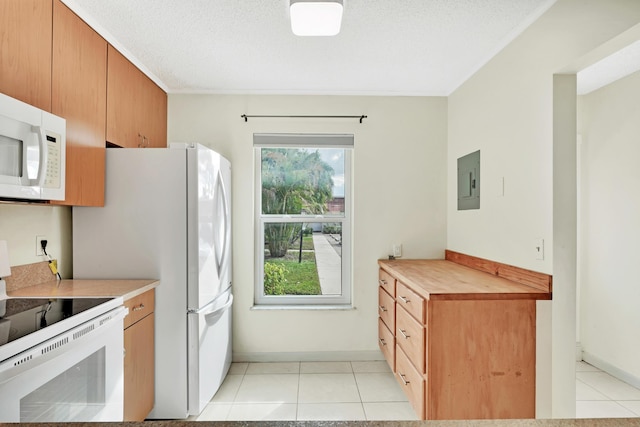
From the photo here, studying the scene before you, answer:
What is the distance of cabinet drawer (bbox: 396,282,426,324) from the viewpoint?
2.10 m

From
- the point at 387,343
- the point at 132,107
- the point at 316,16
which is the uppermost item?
the point at 316,16

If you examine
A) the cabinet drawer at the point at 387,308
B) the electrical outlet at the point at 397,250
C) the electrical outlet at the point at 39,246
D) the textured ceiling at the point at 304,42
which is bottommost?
the cabinet drawer at the point at 387,308

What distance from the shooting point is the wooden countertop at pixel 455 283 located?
6.53 feet

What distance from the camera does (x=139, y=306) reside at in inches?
84.8

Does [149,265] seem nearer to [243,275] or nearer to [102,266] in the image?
[102,266]

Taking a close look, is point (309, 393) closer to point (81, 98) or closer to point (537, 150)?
point (537, 150)

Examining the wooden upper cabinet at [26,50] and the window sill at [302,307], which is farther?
the window sill at [302,307]

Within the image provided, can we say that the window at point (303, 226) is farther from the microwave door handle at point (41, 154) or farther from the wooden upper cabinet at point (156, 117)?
the microwave door handle at point (41, 154)

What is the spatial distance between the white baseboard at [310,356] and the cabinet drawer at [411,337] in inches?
30.1

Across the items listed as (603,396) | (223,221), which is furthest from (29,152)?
(603,396)

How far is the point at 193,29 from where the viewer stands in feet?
7.43

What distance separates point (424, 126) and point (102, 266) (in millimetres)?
2764

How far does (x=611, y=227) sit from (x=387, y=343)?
1.91m

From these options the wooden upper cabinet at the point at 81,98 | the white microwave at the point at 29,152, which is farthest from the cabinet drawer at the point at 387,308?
the white microwave at the point at 29,152
